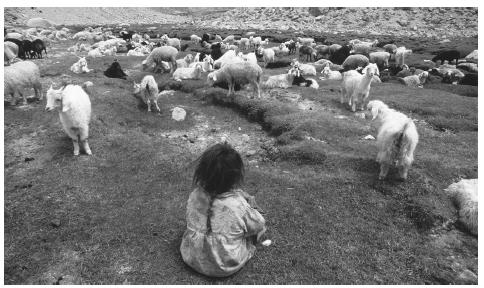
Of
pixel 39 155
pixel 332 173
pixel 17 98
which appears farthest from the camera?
pixel 17 98

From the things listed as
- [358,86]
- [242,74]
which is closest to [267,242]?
[358,86]

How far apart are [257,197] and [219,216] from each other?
3.20 meters

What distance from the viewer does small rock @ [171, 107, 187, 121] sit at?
1534 cm

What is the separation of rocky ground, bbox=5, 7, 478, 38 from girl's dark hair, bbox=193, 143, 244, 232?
79.2 m

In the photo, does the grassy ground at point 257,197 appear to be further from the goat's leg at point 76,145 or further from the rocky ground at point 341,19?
the rocky ground at point 341,19

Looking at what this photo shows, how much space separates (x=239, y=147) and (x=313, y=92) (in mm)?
8162

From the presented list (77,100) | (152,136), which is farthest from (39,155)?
(152,136)

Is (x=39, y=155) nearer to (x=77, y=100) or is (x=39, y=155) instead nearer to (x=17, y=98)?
(x=77, y=100)

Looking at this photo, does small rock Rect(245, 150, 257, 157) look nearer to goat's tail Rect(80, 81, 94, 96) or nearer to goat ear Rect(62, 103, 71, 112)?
goat ear Rect(62, 103, 71, 112)

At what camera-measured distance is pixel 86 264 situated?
6.34 m

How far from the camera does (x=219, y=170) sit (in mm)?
5312

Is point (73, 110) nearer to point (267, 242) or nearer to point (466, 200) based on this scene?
point (267, 242)

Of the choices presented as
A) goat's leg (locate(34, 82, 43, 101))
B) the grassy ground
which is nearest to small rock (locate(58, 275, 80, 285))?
the grassy ground

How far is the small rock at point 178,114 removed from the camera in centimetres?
1534
